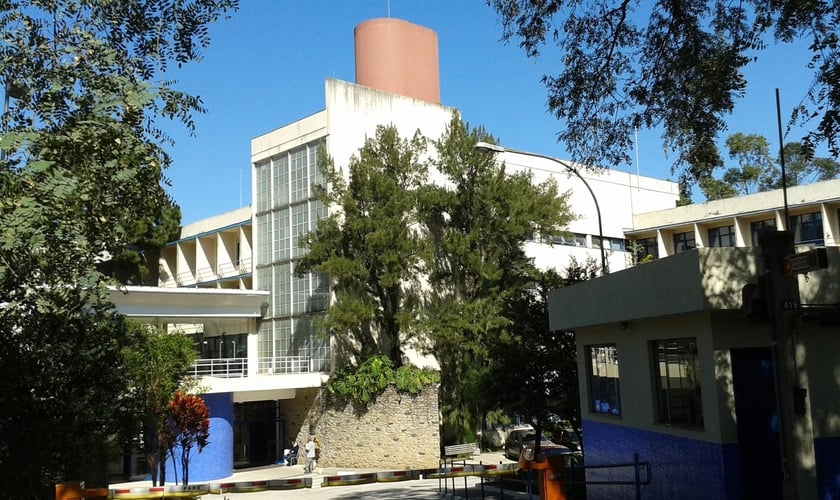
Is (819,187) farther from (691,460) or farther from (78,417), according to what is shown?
(78,417)

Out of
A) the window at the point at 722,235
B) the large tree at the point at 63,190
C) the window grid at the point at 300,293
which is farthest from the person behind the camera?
the window at the point at 722,235

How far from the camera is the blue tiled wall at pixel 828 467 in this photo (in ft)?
35.7

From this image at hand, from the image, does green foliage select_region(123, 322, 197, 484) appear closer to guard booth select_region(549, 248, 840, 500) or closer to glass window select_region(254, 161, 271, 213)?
glass window select_region(254, 161, 271, 213)

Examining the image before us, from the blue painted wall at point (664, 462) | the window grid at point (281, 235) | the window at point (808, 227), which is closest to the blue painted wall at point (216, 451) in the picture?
the window grid at point (281, 235)

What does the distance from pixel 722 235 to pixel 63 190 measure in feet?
165

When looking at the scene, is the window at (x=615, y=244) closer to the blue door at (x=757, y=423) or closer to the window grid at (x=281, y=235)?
the window grid at (x=281, y=235)

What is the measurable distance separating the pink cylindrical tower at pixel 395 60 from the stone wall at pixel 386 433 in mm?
17187

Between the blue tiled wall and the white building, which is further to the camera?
the white building

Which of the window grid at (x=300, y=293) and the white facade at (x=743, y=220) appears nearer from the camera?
the window grid at (x=300, y=293)

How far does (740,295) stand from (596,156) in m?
5.22

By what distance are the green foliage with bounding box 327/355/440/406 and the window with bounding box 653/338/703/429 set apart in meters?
23.6

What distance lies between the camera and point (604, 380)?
52.7ft

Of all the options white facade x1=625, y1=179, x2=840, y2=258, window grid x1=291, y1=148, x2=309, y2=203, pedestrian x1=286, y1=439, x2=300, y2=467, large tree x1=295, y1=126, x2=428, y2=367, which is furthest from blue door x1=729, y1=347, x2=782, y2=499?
white facade x1=625, y1=179, x2=840, y2=258

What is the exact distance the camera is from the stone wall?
36000 millimetres
